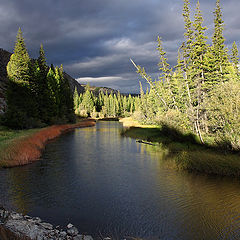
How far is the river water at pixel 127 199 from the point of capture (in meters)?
9.73

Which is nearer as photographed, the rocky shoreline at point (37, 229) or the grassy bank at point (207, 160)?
the rocky shoreline at point (37, 229)

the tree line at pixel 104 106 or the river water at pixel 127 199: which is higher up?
the tree line at pixel 104 106

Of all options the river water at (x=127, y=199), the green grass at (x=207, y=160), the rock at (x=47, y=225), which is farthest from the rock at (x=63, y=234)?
the green grass at (x=207, y=160)

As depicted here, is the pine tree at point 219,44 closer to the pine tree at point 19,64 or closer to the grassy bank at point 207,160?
the grassy bank at point 207,160

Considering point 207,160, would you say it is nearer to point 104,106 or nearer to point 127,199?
point 127,199

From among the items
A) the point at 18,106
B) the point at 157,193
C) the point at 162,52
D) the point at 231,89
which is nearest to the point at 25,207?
the point at 157,193

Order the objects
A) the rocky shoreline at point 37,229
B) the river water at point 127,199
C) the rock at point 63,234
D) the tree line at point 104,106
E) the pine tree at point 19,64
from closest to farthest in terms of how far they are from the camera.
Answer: the rocky shoreline at point 37,229 < the rock at point 63,234 < the river water at point 127,199 < the pine tree at point 19,64 < the tree line at point 104,106

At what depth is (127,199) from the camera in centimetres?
1292

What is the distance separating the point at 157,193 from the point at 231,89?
11560 millimetres

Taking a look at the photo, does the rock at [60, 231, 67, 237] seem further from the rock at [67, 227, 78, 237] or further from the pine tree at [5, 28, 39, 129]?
the pine tree at [5, 28, 39, 129]

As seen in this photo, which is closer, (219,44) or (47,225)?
(47,225)

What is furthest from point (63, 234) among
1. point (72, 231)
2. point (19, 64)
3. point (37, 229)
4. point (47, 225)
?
point (19, 64)

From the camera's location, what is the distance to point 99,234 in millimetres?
9133

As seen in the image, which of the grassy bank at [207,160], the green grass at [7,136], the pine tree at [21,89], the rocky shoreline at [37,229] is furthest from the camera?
the pine tree at [21,89]
